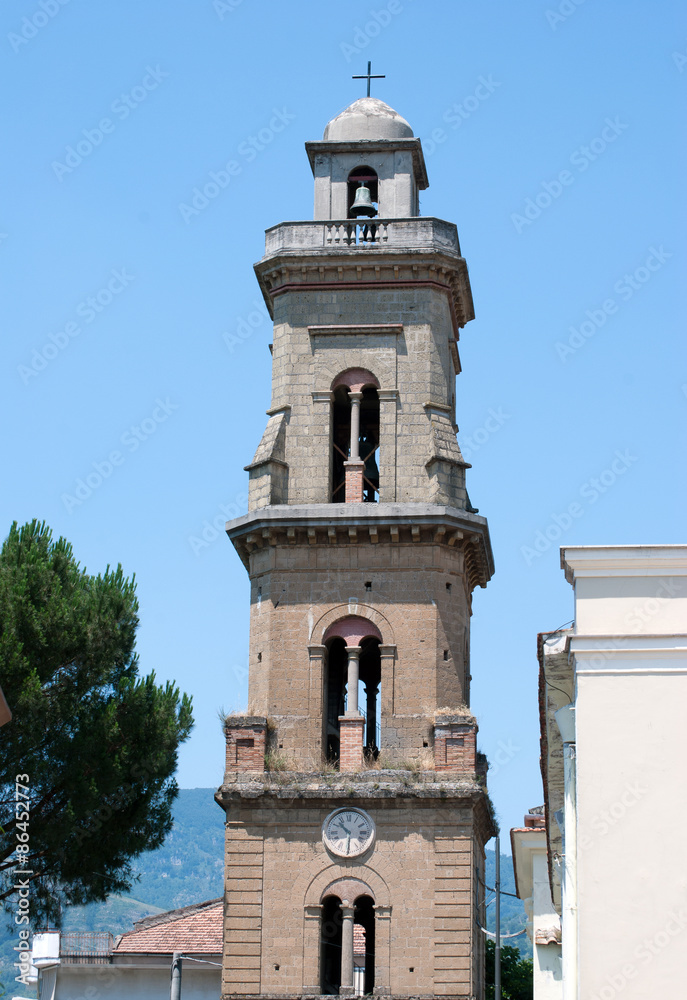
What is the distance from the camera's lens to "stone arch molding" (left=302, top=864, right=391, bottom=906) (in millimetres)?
34375

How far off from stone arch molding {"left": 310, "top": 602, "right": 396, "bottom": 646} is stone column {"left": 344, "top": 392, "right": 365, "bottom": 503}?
2390mm

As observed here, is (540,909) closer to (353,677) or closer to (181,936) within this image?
(353,677)

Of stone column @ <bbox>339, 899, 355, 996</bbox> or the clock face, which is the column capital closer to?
the clock face

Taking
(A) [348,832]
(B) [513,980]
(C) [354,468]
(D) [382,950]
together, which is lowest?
(D) [382,950]

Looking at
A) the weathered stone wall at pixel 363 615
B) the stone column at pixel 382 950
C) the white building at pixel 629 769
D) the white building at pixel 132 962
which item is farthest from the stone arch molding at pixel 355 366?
the white building at pixel 629 769

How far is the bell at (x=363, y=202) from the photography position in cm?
3962

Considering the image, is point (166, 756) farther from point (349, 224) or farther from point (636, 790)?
point (636, 790)

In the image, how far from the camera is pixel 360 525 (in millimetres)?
36469

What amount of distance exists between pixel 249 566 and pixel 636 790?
17.9m

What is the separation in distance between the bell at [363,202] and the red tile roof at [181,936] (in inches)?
698

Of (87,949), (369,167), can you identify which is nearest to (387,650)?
(369,167)

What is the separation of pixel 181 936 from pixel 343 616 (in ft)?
41.6

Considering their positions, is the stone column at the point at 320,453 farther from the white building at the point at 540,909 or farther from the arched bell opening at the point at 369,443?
the white building at the point at 540,909

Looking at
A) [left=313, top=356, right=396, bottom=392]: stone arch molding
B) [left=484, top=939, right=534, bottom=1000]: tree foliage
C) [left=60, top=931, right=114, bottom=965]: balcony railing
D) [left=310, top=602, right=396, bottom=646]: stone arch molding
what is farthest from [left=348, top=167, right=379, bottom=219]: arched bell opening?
[left=484, top=939, right=534, bottom=1000]: tree foliage
